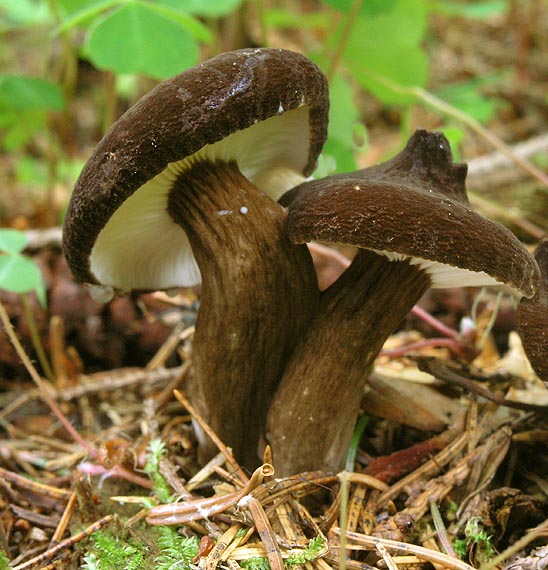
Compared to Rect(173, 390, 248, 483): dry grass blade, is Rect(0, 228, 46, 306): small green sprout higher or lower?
higher

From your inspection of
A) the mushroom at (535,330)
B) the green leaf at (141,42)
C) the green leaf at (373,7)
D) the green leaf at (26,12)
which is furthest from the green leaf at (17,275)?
the green leaf at (26,12)

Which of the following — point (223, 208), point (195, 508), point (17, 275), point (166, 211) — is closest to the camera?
point (195, 508)

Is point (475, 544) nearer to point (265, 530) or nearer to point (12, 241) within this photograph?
point (265, 530)

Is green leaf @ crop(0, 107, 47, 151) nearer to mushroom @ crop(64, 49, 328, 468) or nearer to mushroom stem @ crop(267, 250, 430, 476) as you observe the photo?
mushroom @ crop(64, 49, 328, 468)

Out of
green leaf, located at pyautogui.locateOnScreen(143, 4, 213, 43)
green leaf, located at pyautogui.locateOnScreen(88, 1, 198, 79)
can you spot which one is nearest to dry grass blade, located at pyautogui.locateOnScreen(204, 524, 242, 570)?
green leaf, located at pyautogui.locateOnScreen(88, 1, 198, 79)

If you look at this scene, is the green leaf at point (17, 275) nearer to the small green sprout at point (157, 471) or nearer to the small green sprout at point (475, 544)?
the small green sprout at point (157, 471)

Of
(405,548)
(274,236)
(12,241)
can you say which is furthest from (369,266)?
(12,241)

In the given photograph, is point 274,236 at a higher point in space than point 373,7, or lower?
lower
